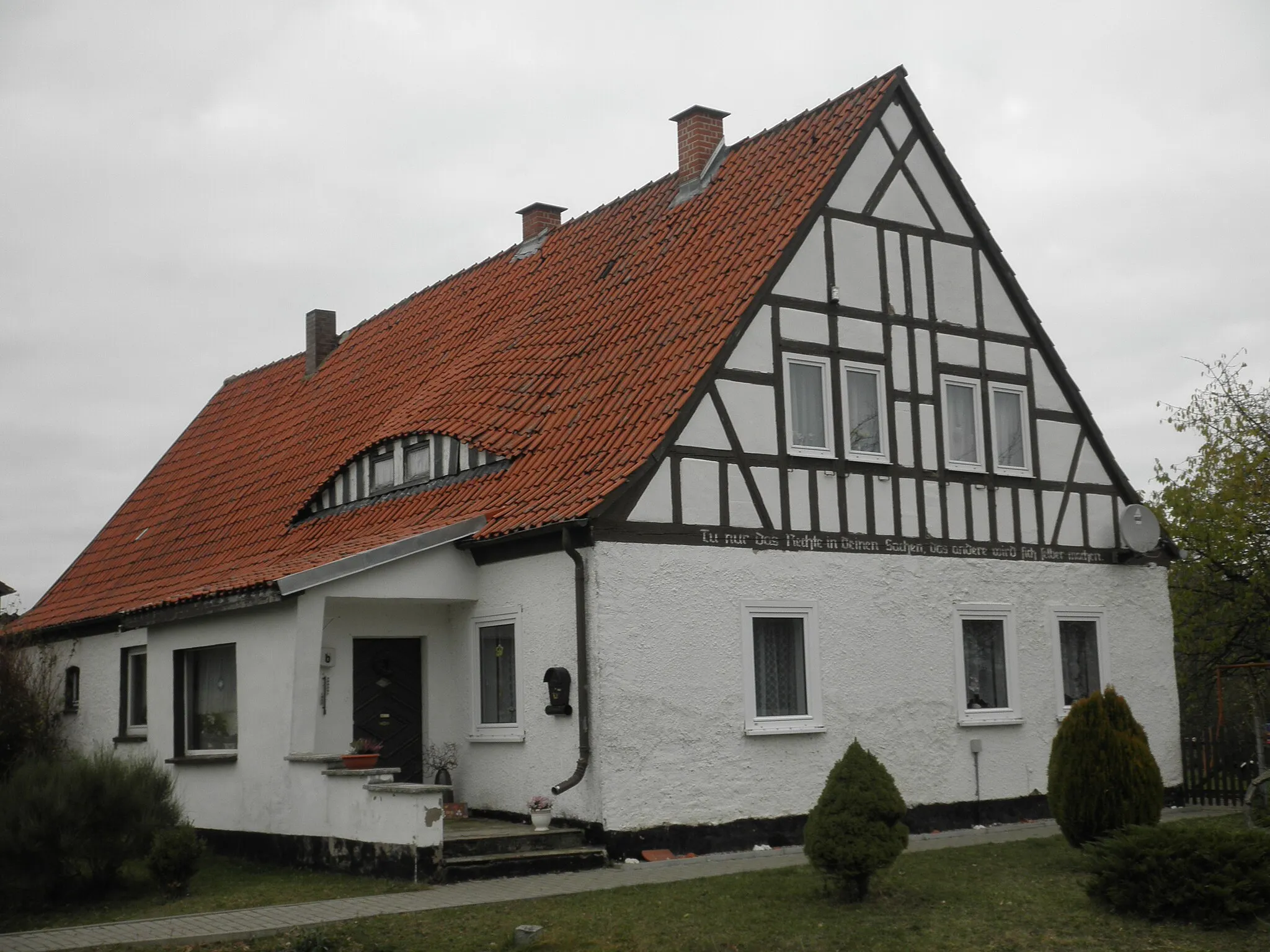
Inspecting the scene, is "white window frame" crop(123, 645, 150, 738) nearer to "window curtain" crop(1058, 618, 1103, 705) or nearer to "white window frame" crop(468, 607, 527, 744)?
"white window frame" crop(468, 607, 527, 744)

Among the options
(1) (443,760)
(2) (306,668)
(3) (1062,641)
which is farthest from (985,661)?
(2) (306,668)

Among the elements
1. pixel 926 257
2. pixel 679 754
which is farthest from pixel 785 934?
pixel 926 257

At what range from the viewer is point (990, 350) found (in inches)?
762

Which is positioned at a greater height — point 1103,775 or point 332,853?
point 1103,775

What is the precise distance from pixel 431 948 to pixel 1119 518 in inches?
520

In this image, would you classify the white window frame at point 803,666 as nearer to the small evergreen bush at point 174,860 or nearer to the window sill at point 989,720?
the window sill at point 989,720

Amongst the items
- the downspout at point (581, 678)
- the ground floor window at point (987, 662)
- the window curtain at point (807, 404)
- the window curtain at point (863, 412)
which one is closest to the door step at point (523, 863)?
the downspout at point (581, 678)

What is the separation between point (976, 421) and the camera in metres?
19.0

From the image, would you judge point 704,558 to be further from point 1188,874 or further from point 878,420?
point 1188,874

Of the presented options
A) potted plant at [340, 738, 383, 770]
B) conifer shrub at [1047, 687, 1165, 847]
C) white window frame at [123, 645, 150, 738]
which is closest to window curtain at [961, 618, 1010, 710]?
conifer shrub at [1047, 687, 1165, 847]

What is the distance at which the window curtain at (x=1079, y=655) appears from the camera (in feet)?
63.7

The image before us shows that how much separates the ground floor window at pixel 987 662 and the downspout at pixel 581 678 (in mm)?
5478

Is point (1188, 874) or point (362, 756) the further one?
point (362, 756)

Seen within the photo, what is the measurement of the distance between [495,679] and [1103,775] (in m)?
6.91
